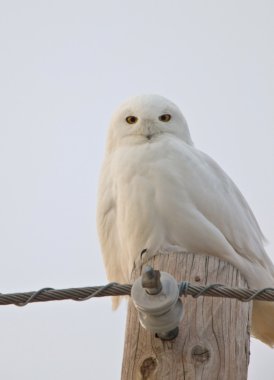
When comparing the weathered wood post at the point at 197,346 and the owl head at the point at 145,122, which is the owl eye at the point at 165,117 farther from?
the weathered wood post at the point at 197,346

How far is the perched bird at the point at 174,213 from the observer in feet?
15.3

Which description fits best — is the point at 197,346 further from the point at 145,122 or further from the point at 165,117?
the point at 165,117

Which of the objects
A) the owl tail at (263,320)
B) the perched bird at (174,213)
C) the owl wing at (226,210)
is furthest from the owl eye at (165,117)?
the owl tail at (263,320)

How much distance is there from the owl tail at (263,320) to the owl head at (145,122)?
1513 millimetres

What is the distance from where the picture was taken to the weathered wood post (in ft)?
9.96

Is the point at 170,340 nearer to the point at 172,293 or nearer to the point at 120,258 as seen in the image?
the point at 172,293

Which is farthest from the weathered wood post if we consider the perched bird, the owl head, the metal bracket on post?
the owl head

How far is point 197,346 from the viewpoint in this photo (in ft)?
10.2

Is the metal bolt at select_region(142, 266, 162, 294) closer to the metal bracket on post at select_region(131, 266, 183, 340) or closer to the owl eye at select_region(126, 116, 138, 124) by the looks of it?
the metal bracket on post at select_region(131, 266, 183, 340)

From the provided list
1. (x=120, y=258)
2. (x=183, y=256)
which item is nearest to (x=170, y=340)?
(x=183, y=256)

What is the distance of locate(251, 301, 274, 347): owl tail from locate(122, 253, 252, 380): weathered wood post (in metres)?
1.24

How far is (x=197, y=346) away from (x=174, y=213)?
5.73 ft

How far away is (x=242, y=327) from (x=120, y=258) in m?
1.98

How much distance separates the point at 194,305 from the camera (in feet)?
10.8
